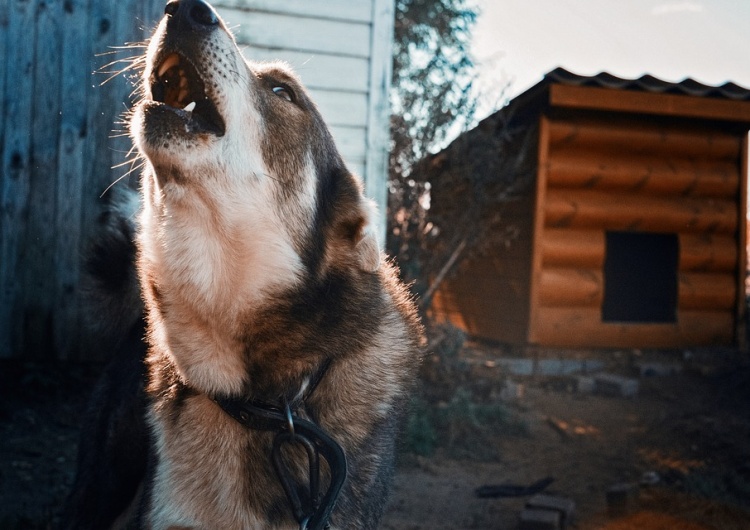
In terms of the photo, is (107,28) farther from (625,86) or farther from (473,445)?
(625,86)

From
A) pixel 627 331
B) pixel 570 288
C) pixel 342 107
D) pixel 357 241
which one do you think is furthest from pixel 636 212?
pixel 357 241

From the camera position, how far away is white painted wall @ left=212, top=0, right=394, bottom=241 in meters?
4.88

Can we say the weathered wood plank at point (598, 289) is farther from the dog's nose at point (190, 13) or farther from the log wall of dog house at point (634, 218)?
the dog's nose at point (190, 13)

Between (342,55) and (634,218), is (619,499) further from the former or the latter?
(634,218)

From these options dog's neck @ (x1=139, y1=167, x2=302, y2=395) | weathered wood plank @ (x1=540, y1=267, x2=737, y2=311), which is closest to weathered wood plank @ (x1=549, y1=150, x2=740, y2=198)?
weathered wood plank @ (x1=540, y1=267, x2=737, y2=311)

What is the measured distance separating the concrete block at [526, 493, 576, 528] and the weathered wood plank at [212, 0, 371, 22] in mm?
3572

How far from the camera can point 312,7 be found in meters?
4.95

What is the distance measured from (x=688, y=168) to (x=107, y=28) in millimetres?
6809

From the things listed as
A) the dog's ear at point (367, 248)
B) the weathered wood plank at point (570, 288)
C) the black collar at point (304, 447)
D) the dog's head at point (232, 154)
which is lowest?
the black collar at point (304, 447)

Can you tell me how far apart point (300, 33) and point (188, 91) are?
3051mm

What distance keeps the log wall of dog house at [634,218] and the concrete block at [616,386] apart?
3.42 ft

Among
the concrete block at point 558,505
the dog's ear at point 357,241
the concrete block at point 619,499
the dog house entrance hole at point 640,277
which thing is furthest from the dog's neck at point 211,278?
the dog house entrance hole at point 640,277

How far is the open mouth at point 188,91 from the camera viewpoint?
2.06 meters

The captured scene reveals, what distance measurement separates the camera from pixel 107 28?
4609mm
